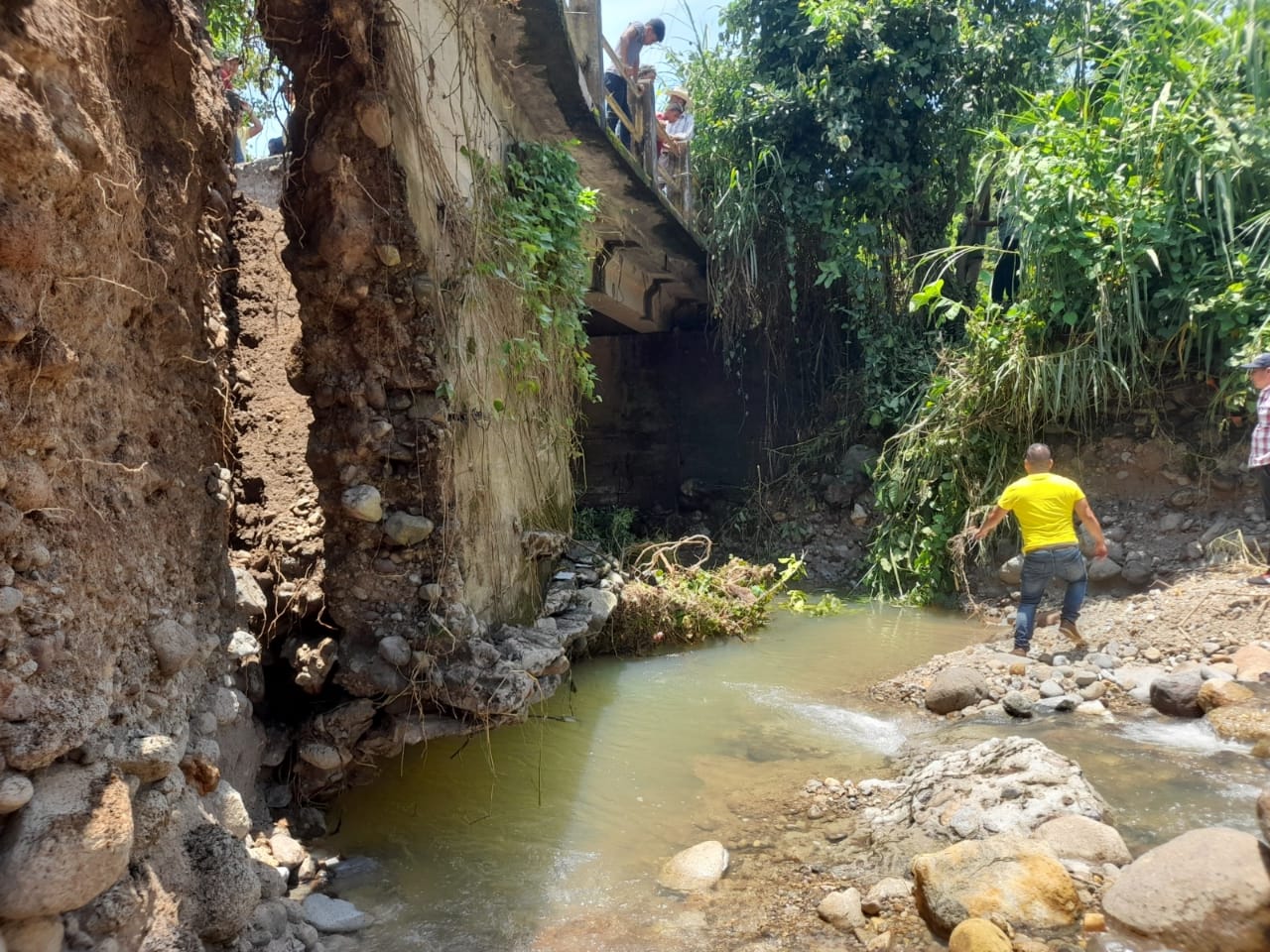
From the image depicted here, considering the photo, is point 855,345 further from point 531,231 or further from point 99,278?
point 99,278

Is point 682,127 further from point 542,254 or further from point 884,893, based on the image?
point 884,893

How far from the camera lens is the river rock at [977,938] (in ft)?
7.78

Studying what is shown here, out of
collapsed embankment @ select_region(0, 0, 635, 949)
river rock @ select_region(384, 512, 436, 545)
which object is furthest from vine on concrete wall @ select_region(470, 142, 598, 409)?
river rock @ select_region(384, 512, 436, 545)

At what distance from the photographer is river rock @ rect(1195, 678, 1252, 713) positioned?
4.18m

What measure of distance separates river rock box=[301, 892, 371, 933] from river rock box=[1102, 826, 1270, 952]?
2437 mm

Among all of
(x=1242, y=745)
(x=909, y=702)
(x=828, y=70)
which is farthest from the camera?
(x=828, y=70)

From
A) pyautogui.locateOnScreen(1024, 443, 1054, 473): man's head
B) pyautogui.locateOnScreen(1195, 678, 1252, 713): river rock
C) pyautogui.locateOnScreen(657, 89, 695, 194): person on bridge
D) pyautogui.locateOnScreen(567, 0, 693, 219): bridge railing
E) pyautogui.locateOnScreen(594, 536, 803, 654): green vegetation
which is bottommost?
pyautogui.locateOnScreen(1195, 678, 1252, 713): river rock

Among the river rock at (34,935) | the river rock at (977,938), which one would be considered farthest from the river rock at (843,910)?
the river rock at (34,935)

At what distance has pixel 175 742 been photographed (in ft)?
7.37

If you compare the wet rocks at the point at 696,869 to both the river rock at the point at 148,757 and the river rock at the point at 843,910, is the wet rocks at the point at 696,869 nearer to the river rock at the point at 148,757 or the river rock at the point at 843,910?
the river rock at the point at 843,910

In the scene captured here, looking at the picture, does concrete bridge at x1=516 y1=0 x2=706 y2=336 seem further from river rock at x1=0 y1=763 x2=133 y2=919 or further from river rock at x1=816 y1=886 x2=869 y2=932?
river rock at x1=816 y1=886 x2=869 y2=932

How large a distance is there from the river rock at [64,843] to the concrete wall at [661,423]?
366 inches

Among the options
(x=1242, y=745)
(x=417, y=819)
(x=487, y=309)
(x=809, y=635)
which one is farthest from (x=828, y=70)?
(x=417, y=819)

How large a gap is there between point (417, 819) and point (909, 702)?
304 centimetres
